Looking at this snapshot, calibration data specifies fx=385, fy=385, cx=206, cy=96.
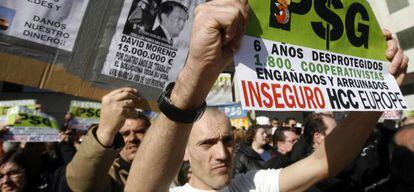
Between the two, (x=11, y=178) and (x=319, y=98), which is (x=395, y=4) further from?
(x=319, y=98)

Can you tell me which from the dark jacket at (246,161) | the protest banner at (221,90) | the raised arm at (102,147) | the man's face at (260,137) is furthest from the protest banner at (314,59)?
the protest banner at (221,90)

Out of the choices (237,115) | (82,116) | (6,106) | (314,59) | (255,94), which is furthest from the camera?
(237,115)

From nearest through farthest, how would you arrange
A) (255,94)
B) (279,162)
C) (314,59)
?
(255,94)
(314,59)
(279,162)

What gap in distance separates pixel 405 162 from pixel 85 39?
2.26 meters

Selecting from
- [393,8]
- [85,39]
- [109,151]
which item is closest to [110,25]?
[85,39]

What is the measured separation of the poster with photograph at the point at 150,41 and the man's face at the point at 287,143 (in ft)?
11.3

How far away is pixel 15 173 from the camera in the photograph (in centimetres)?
314

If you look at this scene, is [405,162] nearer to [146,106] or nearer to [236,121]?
[146,106]

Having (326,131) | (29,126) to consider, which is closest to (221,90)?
(29,126)

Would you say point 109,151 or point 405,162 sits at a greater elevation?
point 405,162

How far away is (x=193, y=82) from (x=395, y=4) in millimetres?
20715

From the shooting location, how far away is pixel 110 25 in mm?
2279

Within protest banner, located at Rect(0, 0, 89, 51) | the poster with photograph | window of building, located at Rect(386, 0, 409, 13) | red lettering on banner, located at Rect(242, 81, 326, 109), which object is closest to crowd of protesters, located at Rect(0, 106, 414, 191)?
the poster with photograph

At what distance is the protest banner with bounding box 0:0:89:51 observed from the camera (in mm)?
2002
